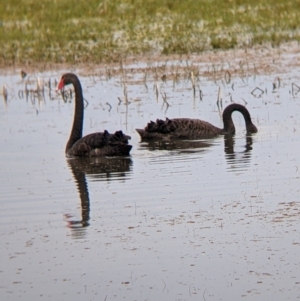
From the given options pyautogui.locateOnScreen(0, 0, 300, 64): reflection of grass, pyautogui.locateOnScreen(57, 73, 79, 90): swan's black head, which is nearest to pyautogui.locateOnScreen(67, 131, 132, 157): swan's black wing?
pyautogui.locateOnScreen(57, 73, 79, 90): swan's black head

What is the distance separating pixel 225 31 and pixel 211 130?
10149 mm

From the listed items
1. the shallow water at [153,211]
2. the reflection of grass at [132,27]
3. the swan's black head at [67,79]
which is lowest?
the shallow water at [153,211]

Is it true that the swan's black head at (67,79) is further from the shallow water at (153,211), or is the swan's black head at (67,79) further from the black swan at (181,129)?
the black swan at (181,129)

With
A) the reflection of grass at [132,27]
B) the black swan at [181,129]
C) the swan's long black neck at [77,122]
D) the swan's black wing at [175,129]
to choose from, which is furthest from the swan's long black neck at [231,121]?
the reflection of grass at [132,27]

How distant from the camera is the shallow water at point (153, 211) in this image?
6355mm

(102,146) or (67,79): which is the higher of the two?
(67,79)

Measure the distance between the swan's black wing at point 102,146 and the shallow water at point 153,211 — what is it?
132 mm

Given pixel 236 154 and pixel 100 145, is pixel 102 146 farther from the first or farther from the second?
pixel 236 154

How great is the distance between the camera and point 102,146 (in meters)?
11.8

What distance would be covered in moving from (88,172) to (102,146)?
0.97m

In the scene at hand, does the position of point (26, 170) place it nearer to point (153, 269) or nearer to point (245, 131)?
point (245, 131)

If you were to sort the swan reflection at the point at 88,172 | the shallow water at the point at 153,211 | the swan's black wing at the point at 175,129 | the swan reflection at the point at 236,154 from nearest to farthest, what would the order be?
the shallow water at the point at 153,211 → the swan reflection at the point at 88,172 → the swan reflection at the point at 236,154 → the swan's black wing at the point at 175,129

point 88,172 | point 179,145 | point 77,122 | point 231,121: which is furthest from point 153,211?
point 231,121

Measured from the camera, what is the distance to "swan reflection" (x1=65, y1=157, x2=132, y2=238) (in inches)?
324
